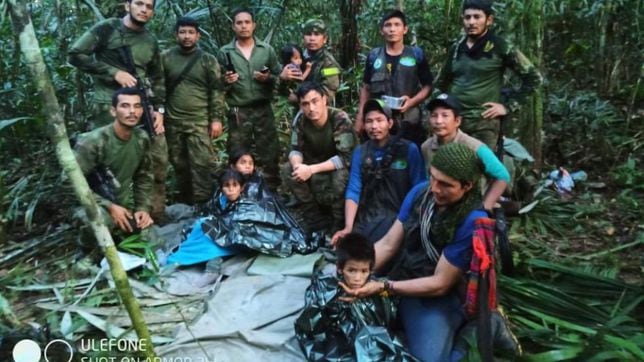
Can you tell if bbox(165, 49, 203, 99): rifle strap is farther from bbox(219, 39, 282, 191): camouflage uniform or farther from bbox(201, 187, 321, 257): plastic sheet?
bbox(201, 187, 321, 257): plastic sheet

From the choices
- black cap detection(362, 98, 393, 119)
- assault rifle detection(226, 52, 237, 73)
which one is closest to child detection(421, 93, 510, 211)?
black cap detection(362, 98, 393, 119)

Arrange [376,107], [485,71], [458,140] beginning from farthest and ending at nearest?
[485,71] < [376,107] < [458,140]

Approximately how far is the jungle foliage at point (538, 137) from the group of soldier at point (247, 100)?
723mm

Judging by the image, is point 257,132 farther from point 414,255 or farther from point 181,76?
point 414,255

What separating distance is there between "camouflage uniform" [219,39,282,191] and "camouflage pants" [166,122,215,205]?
1.04 feet

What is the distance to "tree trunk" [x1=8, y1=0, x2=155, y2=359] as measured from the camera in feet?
8.82

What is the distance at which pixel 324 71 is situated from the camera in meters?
5.52

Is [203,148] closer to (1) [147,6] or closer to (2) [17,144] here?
(1) [147,6]

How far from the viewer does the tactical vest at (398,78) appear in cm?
506

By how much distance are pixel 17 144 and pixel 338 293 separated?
4.78 meters

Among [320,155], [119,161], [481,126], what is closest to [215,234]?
[119,161]

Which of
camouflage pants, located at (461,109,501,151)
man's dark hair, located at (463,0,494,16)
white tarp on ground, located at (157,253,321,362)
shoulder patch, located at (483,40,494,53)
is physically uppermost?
man's dark hair, located at (463,0,494,16)

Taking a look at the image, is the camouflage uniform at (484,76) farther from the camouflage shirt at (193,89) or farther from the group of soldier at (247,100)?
the camouflage shirt at (193,89)

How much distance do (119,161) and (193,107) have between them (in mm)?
1203
